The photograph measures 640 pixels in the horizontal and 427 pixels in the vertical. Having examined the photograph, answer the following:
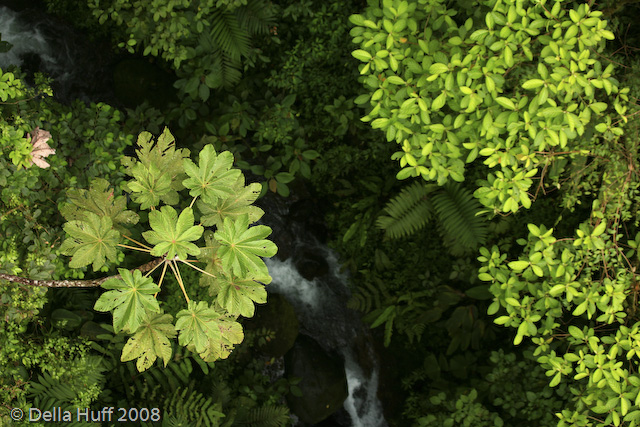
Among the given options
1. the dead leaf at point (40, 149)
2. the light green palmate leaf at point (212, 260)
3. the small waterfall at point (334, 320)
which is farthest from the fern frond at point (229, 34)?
the light green palmate leaf at point (212, 260)

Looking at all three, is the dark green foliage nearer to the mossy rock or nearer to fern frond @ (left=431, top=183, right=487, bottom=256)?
fern frond @ (left=431, top=183, right=487, bottom=256)

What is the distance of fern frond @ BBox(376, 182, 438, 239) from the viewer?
522cm

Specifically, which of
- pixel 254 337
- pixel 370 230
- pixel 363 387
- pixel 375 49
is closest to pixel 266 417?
pixel 254 337

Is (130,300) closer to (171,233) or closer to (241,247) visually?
(171,233)

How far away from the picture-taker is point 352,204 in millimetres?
5746

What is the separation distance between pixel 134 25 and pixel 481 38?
339 centimetres

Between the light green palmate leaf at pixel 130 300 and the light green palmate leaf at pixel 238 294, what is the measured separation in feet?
1.28

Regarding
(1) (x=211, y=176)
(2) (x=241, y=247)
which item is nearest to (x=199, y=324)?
(2) (x=241, y=247)

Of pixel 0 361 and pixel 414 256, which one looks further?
pixel 414 256

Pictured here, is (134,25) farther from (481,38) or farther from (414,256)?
(414,256)

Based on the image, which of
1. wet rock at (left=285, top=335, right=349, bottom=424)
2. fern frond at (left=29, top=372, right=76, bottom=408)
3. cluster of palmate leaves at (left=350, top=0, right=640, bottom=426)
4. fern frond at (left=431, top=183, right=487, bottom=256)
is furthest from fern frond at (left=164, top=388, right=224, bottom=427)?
fern frond at (left=431, top=183, right=487, bottom=256)

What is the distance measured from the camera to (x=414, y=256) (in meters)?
5.72

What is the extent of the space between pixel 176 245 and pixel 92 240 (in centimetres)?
51

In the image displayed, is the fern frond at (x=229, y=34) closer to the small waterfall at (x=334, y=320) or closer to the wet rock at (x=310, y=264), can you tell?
the small waterfall at (x=334, y=320)
